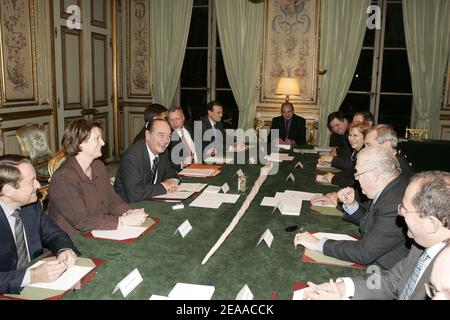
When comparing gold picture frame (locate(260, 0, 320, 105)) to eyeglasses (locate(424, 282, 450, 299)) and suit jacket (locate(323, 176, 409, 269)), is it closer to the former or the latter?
suit jacket (locate(323, 176, 409, 269))

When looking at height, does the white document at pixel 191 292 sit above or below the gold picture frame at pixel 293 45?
below

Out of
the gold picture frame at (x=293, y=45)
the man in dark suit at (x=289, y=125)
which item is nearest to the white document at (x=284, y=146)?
the man in dark suit at (x=289, y=125)

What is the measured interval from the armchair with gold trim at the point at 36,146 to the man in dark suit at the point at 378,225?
421cm

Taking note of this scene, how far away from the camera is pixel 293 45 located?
7.30 metres

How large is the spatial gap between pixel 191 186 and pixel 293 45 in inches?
190

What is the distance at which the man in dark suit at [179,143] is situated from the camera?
14.6 feet

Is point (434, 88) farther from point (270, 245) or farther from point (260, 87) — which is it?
point (270, 245)

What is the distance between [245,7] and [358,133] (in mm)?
4500

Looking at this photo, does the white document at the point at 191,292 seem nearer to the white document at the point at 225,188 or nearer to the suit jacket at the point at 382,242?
the suit jacket at the point at 382,242

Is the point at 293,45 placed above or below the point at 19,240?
above

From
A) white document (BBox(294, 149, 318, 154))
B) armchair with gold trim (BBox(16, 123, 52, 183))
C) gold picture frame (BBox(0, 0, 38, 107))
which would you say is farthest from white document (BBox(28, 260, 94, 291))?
gold picture frame (BBox(0, 0, 38, 107))

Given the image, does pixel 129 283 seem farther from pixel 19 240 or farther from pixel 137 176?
pixel 137 176

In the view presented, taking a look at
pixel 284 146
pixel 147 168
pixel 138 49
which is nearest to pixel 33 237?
pixel 147 168
